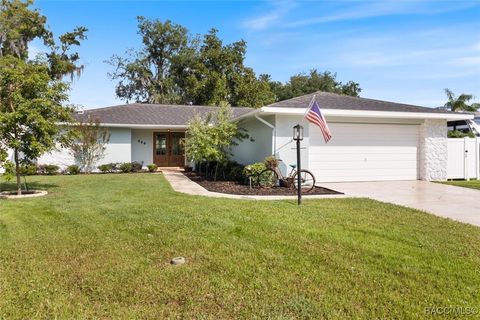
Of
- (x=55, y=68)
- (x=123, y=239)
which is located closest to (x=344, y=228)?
(x=123, y=239)

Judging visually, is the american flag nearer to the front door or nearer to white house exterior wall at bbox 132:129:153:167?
the front door

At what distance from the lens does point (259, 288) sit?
3.55 meters

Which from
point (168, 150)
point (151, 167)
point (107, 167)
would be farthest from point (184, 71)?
point (107, 167)

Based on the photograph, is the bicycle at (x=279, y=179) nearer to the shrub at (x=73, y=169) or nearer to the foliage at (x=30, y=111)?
the foliage at (x=30, y=111)

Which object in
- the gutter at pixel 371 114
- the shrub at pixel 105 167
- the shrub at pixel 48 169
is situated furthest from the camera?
the shrub at pixel 105 167

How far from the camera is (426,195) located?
9625 mm

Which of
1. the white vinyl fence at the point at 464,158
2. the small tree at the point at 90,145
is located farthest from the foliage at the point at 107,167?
the white vinyl fence at the point at 464,158

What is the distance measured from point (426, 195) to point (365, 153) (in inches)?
136

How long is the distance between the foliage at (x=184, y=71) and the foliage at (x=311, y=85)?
627 cm

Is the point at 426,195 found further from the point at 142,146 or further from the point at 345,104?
the point at 142,146

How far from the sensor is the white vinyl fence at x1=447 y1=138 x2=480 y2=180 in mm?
13891

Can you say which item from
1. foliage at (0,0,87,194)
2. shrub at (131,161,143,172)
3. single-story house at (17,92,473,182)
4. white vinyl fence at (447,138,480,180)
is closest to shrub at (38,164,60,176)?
shrub at (131,161,143,172)

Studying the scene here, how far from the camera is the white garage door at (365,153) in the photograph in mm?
12414

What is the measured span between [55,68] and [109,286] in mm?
29066
